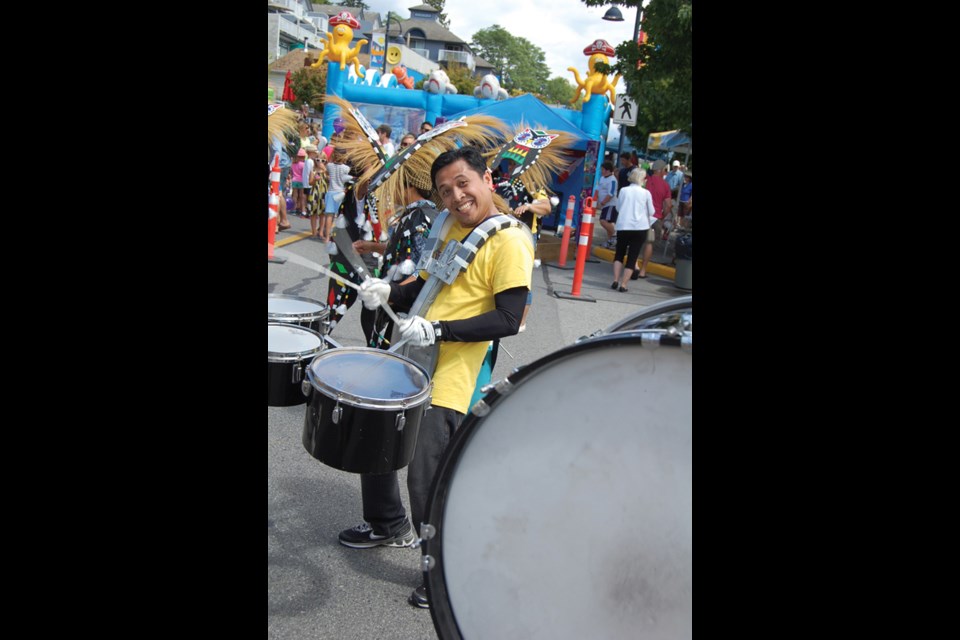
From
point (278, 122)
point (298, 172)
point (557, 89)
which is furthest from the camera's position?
point (557, 89)

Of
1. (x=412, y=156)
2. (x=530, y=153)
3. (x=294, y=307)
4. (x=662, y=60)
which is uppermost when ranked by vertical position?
(x=662, y=60)

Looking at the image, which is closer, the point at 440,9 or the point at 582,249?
the point at 582,249

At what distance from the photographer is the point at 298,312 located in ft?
11.3

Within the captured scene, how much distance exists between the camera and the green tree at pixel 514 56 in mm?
104500

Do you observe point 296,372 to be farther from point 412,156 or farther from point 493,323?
point 412,156

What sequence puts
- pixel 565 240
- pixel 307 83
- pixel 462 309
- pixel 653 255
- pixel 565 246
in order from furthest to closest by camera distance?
pixel 307 83, pixel 653 255, pixel 565 246, pixel 565 240, pixel 462 309

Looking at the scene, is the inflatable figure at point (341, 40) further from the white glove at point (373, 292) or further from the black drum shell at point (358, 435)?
the black drum shell at point (358, 435)

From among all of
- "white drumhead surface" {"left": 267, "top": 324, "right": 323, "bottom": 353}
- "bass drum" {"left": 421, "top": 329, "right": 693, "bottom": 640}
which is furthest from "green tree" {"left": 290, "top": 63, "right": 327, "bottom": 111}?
"bass drum" {"left": 421, "top": 329, "right": 693, "bottom": 640}

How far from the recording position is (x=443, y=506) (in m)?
1.83

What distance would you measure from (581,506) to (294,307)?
228 centimetres

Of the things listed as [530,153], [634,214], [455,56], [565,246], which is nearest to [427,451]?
[530,153]

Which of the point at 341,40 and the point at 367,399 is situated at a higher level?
the point at 341,40
